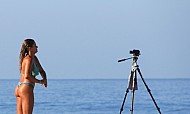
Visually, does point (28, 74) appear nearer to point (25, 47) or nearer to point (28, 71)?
point (28, 71)

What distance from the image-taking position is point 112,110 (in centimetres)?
2508

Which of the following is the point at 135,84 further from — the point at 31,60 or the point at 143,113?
the point at 143,113

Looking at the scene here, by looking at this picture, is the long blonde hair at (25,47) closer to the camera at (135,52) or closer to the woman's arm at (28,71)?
the woman's arm at (28,71)

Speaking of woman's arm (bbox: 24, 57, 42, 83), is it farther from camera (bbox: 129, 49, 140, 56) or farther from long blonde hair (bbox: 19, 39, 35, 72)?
camera (bbox: 129, 49, 140, 56)

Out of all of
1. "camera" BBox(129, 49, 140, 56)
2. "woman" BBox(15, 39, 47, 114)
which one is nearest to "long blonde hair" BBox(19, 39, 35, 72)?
"woman" BBox(15, 39, 47, 114)

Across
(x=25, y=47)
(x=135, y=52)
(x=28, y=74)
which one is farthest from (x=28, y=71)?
(x=135, y=52)

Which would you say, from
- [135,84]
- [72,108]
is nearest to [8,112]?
[72,108]

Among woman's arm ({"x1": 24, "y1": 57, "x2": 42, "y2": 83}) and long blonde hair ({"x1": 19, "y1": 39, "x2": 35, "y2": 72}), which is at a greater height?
long blonde hair ({"x1": 19, "y1": 39, "x2": 35, "y2": 72})

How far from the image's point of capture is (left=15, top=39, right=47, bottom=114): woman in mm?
6238

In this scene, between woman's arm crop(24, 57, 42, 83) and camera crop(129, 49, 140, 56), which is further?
camera crop(129, 49, 140, 56)

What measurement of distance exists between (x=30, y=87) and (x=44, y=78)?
18cm

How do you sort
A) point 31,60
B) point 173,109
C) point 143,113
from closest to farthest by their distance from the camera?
point 31,60, point 143,113, point 173,109

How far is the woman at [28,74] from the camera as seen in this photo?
6.24m

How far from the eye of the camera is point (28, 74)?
623 cm
